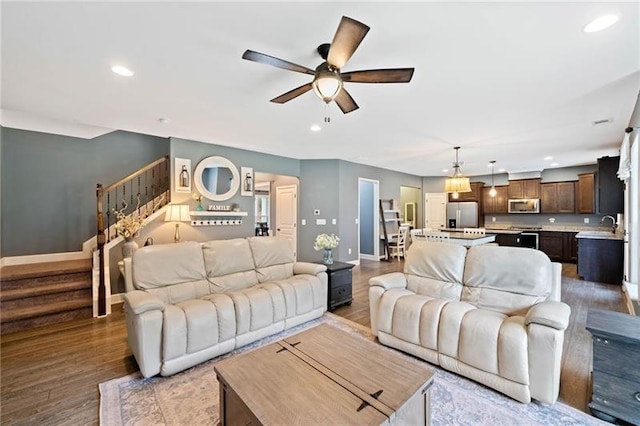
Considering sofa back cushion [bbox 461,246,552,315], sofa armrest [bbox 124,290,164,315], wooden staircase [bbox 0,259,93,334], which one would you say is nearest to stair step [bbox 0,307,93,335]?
wooden staircase [bbox 0,259,93,334]

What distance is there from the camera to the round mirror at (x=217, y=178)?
16.8ft

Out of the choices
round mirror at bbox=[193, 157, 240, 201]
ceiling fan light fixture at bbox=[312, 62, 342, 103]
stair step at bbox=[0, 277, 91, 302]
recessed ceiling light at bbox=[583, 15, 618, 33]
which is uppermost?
recessed ceiling light at bbox=[583, 15, 618, 33]

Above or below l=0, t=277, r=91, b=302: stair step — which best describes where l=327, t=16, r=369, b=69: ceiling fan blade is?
above

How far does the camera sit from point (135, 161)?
524 cm

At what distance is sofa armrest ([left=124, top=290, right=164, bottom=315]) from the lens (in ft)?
7.45

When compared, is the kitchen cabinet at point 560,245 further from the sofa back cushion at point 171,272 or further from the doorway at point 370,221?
the sofa back cushion at point 171,272

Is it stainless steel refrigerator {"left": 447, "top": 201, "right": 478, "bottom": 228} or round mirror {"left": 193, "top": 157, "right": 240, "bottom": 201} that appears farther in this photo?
stainless steel refrigerator {"left": 447, "top": 201, "right": 478, "bottom": 228}

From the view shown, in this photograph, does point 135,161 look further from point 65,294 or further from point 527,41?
point 527,41

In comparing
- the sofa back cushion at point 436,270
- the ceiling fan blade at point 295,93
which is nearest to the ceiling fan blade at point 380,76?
the ceiling fan blade at point 295,93

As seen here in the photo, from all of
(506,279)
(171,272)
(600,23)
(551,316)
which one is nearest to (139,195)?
(171,272)

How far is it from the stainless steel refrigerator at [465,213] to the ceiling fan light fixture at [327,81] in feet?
27.8

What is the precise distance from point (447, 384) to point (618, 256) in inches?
213

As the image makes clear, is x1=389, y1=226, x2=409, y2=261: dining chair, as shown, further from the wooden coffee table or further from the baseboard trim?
the baseboard trim

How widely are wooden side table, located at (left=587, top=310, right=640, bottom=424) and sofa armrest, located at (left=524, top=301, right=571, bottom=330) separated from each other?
0.54 feet
